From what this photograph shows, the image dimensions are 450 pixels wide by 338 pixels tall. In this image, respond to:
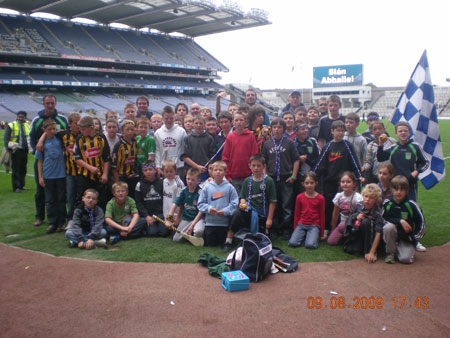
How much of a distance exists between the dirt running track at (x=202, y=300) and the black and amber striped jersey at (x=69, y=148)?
4.79 feet

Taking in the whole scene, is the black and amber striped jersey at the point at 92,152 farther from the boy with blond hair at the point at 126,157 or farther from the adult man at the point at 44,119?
the adult man at the point at 44,119

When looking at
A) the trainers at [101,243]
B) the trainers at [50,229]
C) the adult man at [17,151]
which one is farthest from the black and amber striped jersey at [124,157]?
the adult man at [17,151]

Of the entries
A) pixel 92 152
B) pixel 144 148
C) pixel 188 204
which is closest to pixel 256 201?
pixel 188 204

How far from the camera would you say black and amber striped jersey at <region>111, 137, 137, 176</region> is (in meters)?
5.64

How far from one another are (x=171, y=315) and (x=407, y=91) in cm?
534

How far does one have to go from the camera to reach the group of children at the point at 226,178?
5031 millimetres

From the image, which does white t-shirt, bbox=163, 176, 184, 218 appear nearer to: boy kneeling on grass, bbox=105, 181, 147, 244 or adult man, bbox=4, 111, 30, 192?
boy kneeling on grass, bbox=105, 181, 147, 244

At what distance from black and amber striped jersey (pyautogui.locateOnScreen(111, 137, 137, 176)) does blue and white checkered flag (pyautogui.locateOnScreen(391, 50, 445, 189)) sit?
14.4ft

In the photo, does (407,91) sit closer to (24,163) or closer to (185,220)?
(185,220)

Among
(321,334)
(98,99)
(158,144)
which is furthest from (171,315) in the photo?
(98,99)

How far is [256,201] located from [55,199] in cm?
313

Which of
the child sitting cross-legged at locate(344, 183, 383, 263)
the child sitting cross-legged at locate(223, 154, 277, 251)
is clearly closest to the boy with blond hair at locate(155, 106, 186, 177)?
the child sitting cross-legged at locate(223, 154, 277, 251)
